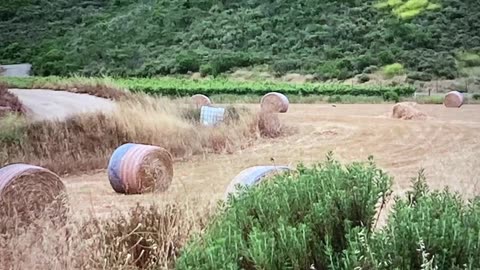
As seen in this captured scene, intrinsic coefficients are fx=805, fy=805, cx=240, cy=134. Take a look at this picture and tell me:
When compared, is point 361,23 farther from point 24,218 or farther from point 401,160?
point 24,218

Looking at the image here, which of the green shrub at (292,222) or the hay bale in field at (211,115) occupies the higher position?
the hay bale in field at (211,115)

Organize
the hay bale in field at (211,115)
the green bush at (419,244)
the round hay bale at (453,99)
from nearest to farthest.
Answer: the green bush at (419,244)
the round hay bale at (453,99)
the hay bale in field at (211,115)

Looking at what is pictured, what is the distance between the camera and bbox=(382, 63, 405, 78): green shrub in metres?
3.02

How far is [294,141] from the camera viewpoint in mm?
3287

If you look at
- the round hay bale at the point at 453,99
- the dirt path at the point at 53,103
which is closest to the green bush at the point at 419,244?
the round hay bale at the point at 453,99

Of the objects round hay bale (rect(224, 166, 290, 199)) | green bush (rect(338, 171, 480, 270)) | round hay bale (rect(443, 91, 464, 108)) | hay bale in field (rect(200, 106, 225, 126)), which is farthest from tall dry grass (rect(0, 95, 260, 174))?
green bush (rect(338, 171, 480, 270))

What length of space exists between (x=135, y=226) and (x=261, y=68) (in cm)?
113

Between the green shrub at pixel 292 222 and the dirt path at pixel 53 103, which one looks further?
the dirt path at pixel 53 103

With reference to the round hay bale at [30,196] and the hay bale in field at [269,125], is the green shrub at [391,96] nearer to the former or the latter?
the hay bale in field at [269,125]

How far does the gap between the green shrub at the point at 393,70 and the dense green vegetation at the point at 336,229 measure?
3.68 feet

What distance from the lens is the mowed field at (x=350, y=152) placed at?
2.79 m

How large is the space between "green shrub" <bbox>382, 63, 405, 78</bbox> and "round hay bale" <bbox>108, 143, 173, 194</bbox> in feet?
2.91

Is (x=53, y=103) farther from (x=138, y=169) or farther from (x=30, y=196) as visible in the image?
(x=30, y=196)

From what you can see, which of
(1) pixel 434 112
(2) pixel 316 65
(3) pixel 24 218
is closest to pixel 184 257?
(3) pixel 24 218
